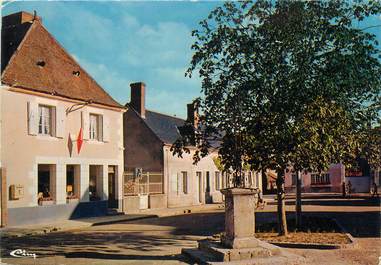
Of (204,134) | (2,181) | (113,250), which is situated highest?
(204,134)

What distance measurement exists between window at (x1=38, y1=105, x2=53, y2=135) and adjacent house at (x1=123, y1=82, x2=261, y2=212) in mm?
7000

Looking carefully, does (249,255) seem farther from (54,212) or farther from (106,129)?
(106,129)

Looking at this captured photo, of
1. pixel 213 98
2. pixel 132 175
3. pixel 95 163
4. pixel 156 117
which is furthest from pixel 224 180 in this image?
pixel 213 98

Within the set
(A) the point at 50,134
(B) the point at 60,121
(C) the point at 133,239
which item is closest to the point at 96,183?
(A) the point at 50,134

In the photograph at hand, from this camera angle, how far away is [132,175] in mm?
27031

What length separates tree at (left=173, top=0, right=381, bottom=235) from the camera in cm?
1211

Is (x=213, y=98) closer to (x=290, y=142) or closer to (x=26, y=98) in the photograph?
(x=290, y=142)

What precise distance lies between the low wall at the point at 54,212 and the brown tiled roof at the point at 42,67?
4837 millimetres

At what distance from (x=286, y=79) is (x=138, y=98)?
19914 mm

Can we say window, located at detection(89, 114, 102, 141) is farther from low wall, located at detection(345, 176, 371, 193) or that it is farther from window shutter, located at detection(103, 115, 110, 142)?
low wall, located at detection(345, 176, 371, 193)

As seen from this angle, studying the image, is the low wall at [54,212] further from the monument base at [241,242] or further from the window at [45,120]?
the monument base at [241,242]

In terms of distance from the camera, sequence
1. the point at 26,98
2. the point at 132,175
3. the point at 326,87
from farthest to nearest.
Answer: the point at 132,175, the point at 26,98, the point at 326,87

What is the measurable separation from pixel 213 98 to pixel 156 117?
2004cm

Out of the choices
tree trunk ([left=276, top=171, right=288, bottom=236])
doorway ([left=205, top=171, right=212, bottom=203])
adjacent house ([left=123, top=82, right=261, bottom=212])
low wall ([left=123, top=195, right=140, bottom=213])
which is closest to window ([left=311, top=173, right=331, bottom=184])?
doorway ([left=205, top=171, right=212, bottom=203])
